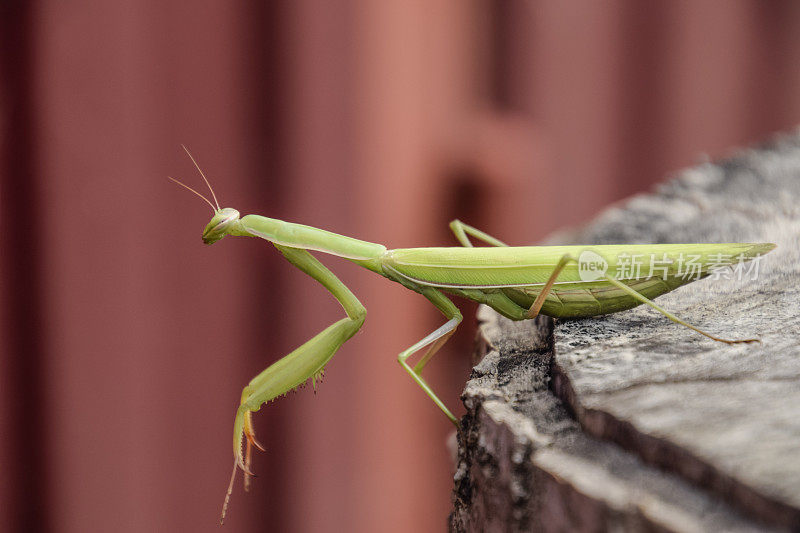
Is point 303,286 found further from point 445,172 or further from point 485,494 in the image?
point 485,494

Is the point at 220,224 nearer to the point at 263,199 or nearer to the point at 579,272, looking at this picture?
the point at 579,272

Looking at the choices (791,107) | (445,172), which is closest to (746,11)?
(791,107)

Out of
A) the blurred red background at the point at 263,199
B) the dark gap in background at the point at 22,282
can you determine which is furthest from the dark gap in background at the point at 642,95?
the dark gap in background at the point at 22,282

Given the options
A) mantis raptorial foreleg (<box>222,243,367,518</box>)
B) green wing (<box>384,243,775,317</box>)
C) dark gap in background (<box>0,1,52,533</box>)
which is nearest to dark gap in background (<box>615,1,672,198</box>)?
green wing (<box>384,243,775,317</box>)

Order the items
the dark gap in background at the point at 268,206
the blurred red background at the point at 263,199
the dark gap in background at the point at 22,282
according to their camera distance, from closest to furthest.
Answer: the dark gap in background at the point at 22,282 → the blurred red background at the point at 263,199 → the dark gap in background at the point at 268,206

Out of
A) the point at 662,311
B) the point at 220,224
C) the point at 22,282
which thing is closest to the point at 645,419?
the point at 662,311

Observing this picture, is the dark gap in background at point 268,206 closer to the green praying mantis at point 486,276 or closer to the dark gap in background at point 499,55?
the dark gap in background at point 499,55
